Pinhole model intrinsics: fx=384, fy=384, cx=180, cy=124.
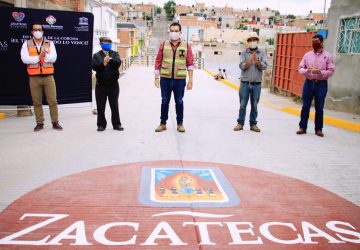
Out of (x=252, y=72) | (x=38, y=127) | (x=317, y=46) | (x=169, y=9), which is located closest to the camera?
(x=317, y=46)

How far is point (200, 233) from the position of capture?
11.1 feet

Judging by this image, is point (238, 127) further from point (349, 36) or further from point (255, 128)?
point (349, 36)

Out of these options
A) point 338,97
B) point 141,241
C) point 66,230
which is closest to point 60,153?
point 66,230

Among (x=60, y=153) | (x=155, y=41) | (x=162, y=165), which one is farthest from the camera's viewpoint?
(x=155, y=41)

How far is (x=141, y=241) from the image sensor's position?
3.25 m

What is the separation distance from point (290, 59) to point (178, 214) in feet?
36.9

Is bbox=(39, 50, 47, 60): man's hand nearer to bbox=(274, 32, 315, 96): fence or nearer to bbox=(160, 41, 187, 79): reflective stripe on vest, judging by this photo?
bbox=(160, 41, 187, 79): reflective stripe on vest

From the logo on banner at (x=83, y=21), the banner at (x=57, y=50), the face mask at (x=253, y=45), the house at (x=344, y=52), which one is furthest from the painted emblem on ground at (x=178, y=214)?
the house at (x=344, y=52)

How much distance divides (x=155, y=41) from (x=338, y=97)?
9406 cm

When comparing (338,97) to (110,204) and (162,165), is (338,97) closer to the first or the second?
(162,165)

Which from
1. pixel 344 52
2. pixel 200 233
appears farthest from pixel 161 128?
pixel 344 52

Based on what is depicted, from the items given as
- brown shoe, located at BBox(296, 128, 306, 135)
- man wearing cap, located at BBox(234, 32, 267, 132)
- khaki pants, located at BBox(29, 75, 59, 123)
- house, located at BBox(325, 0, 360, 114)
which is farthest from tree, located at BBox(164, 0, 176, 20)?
brown shoe, located at BBox(296, 128, 306, 135)

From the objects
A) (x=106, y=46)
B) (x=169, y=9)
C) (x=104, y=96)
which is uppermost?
(x=169, y=9)

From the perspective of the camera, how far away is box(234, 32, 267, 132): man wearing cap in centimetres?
720
